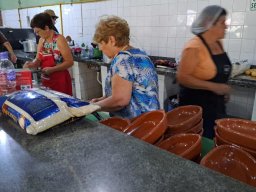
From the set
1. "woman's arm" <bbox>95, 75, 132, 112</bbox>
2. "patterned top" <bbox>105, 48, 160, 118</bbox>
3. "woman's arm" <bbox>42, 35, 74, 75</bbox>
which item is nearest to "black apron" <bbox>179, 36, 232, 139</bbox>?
"patterned top" <bbox>105, 48, 160, 118</bbox>

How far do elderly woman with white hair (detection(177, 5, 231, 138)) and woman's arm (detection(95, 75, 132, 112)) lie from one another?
0.51 meters

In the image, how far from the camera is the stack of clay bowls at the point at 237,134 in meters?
0.79

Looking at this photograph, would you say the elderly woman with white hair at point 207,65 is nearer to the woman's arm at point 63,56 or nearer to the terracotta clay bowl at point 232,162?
the terracotta clay bowl at point 232,162

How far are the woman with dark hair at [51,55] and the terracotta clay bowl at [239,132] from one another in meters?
1.95

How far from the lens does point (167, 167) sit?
67 centimetres

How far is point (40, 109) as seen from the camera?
3.06ft

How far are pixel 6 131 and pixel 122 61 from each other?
703 mm

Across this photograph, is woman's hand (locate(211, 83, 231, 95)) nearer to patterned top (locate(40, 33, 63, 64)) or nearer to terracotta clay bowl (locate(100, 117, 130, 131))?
terracotta clay bowl (locate(100, 117, 130, 131))

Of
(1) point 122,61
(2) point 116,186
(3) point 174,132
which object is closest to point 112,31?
(1) point 122,61

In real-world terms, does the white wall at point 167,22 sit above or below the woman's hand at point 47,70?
above

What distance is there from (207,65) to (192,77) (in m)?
0.13

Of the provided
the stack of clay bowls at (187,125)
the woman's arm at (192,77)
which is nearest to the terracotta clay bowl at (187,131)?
the stack of clay bowls at (187,125)

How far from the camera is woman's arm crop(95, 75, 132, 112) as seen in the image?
1390 mm

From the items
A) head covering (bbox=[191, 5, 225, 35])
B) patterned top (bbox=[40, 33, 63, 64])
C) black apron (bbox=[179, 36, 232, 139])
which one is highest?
head covering (bbox=[191, 5, 225, 35])
